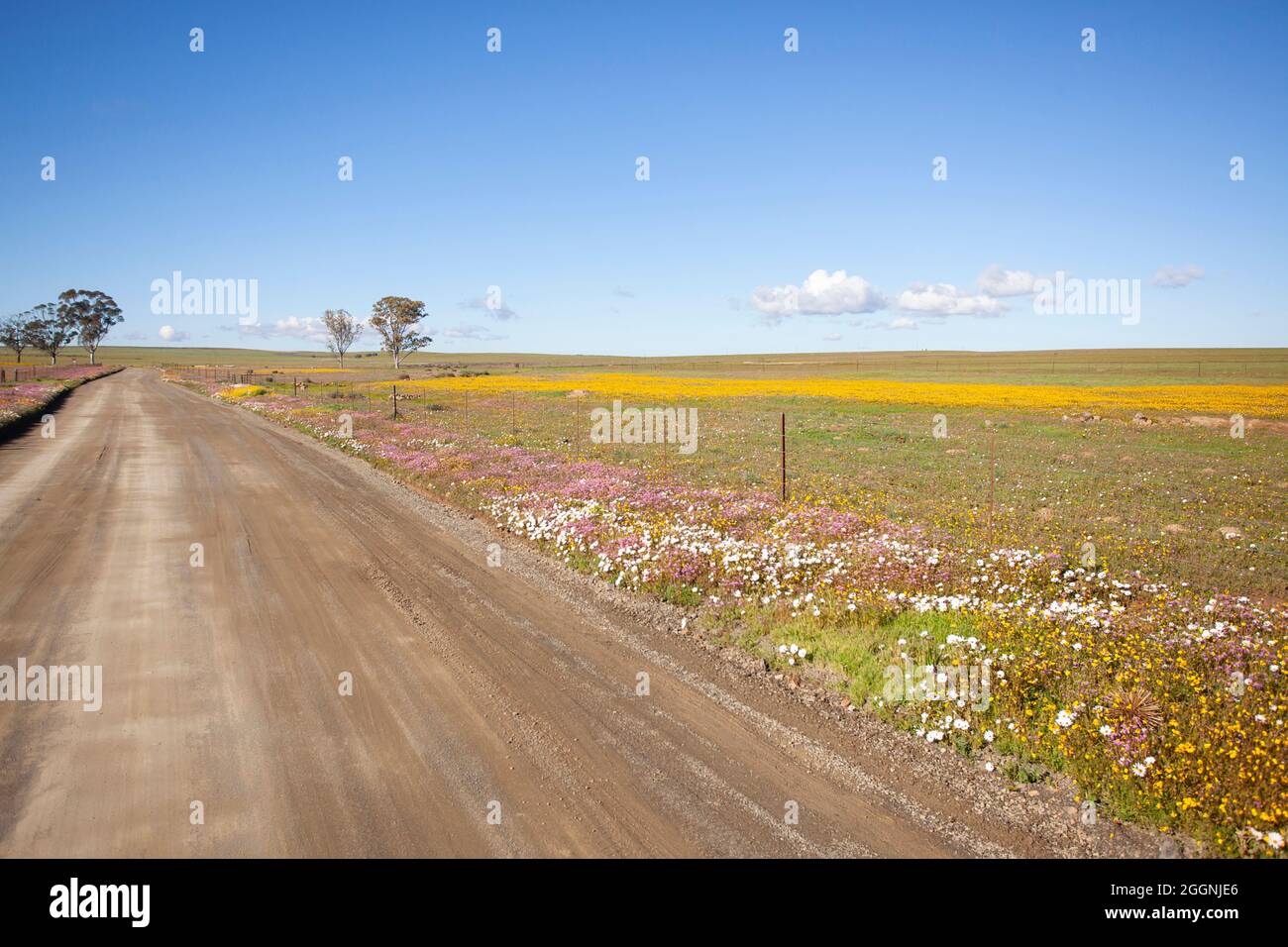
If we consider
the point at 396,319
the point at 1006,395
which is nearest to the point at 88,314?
the point at 396,319

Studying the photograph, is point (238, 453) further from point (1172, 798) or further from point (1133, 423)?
point (1133, 423)

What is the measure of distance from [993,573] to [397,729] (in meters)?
8.90

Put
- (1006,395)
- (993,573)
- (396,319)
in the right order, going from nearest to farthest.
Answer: (993,573)
(1006,395)
(396,319)

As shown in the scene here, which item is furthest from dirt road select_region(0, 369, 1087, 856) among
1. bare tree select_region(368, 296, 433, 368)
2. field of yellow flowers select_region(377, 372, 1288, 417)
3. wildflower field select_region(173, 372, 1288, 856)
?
bare tree select_region(368, 296, 433, 368)

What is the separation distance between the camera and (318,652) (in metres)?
8.07

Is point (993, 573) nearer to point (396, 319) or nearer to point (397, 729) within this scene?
point (397, 729)

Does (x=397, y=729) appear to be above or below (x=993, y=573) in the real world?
below

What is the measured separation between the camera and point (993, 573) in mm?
10367

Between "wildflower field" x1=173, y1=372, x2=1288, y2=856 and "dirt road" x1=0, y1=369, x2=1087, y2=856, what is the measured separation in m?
1.14

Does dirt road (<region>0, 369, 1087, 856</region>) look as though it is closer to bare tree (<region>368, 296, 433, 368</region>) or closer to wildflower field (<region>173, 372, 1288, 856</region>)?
wildflower field (<region>173, 372, 1288, 856</region>)

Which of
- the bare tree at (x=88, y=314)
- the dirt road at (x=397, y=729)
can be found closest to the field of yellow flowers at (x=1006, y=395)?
the dirt road at (x=397, y=729)

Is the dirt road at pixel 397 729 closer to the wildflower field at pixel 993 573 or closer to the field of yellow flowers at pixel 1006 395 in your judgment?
the wildflower field at pixel 993 573
